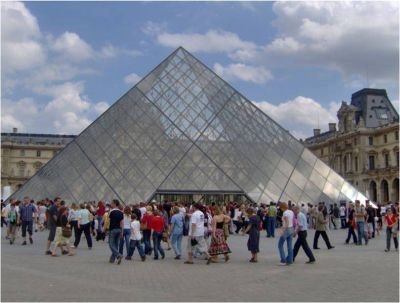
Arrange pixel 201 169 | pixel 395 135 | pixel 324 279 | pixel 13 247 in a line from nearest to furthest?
pixel 324 279, pixel 13 247, pixel 201 169, pixel 395 135

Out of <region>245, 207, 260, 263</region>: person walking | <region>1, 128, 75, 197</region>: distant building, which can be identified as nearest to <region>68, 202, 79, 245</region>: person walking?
<region>245, 207, 260, 263</region>: person walking

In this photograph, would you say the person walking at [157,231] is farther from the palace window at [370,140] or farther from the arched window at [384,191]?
the palace window at [370,140]

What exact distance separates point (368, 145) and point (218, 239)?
68.3 meters

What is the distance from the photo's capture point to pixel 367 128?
76.2m

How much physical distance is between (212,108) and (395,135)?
50935 millimetres

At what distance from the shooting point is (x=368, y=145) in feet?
246

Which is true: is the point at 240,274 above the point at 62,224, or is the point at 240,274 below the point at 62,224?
below

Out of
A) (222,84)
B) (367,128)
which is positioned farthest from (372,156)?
(222,84)

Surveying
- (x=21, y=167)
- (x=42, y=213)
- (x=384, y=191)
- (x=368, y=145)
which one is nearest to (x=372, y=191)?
(x=384, y=191)

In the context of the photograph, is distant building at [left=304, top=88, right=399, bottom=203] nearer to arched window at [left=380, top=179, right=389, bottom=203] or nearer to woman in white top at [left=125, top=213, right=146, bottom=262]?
arched window at [left=380, top=179, right=389, bottom=203]

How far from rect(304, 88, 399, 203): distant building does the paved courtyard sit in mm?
60525

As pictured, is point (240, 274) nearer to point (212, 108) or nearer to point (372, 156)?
point (212, 108)

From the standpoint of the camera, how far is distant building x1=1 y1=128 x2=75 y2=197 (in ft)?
276

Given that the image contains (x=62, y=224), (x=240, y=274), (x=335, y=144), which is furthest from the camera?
(x=335, y=144)
